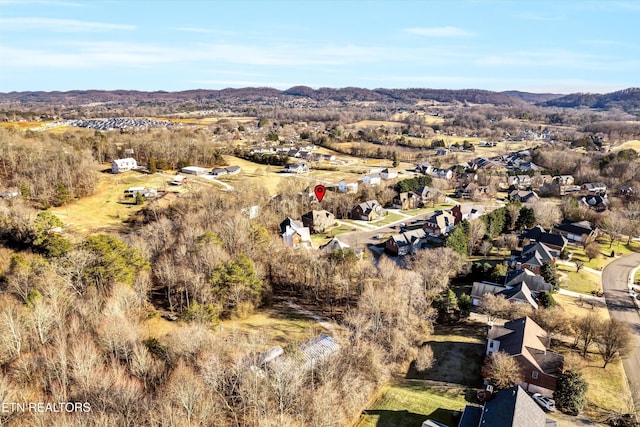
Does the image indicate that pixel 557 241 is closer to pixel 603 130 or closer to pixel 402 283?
pixel 402 283

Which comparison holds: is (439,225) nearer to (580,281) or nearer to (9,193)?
(580,281)

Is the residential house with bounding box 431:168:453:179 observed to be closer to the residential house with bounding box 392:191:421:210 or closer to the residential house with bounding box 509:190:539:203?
the residential house with bounding box 509:190:539:203

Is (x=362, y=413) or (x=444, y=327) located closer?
(x=362, y=413)

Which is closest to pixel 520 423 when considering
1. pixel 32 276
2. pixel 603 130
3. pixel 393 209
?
pixel 32 276

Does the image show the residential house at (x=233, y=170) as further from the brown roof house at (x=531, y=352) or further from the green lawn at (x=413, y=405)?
the brown roof house at (x=531, y=352)

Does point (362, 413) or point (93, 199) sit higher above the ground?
point (93, 199)

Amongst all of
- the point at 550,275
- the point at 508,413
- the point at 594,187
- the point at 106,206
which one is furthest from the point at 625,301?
the point at 106,206

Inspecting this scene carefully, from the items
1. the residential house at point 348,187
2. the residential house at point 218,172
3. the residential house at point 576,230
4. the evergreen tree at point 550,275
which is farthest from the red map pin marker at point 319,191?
the residential house at point 576,230
